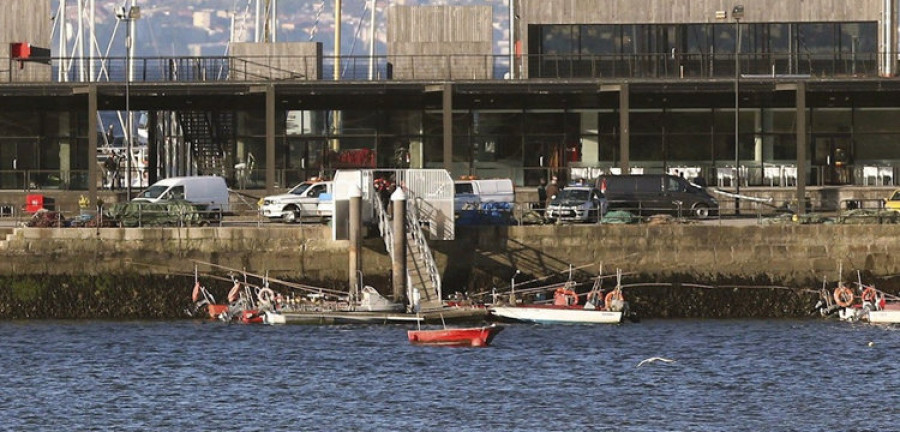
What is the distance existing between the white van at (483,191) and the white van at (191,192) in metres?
8.22

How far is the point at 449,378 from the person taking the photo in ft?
161

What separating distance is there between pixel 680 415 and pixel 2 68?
45783 mm

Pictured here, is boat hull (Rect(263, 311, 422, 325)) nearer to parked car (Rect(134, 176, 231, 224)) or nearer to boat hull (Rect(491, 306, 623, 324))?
boat hull (Rect(491, 306, 623, 324))

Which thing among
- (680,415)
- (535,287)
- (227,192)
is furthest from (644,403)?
(227,192)

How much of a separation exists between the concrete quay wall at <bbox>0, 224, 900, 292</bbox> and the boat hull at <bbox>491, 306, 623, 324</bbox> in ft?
11.0

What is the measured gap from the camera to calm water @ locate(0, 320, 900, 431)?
43219mm

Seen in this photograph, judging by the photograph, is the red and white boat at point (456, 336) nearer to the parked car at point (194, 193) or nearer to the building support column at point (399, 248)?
the building support column at point (399, 248)

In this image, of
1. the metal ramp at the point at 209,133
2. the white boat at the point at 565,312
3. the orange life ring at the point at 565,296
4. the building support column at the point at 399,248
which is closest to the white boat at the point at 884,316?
the white boat at the point at 565,312

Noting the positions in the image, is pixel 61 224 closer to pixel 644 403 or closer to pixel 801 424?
pixel 644 403

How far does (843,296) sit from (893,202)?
1310 cm

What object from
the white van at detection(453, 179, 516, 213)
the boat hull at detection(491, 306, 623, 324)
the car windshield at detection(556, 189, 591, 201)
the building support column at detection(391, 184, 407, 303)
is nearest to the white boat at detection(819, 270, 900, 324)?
the boat hull at detection(491, 306, 623, 324)

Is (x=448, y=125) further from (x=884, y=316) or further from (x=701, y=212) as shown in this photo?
(x=884, y=316)

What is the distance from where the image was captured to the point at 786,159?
273 feet

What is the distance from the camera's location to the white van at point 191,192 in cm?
7150
